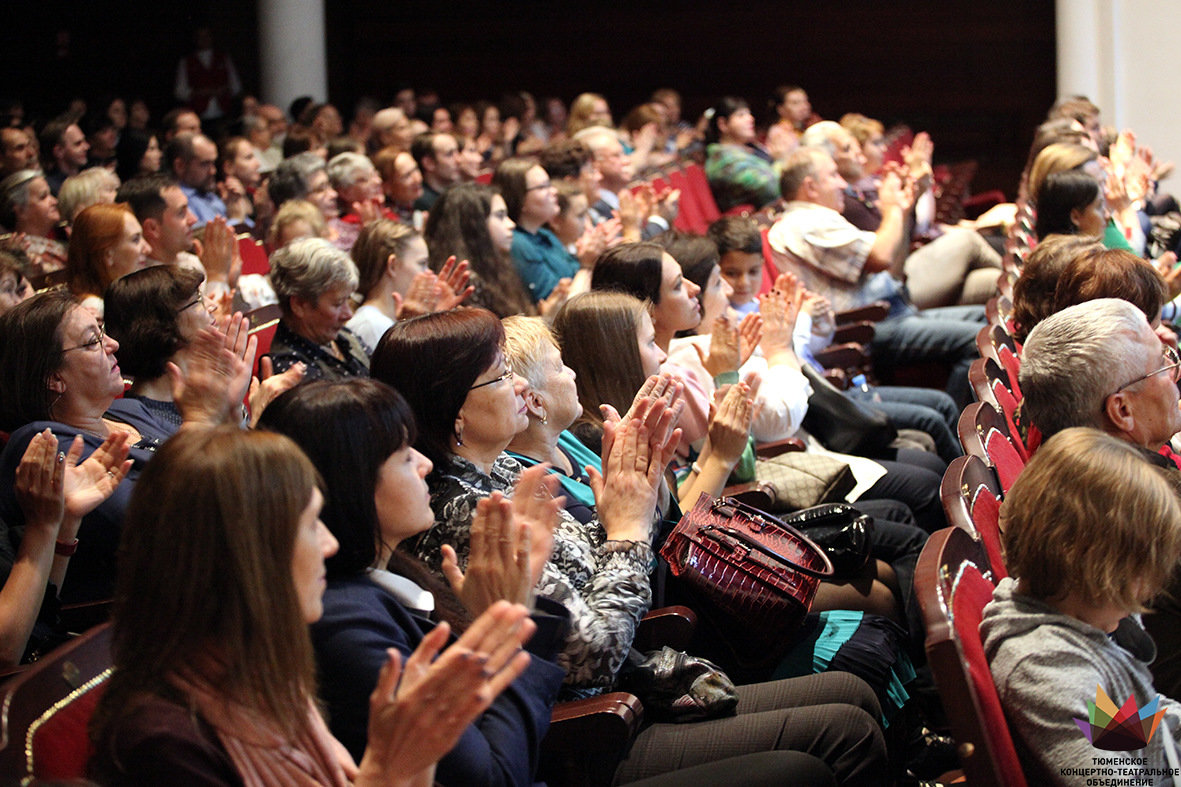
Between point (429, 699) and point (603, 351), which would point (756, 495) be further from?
point (429, 699)

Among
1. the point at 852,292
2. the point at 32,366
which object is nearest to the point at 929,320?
the point at 852,292

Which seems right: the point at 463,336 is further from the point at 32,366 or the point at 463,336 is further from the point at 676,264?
the point at 676,264

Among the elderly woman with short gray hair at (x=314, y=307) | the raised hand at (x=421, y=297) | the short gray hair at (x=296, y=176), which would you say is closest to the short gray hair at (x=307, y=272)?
the elderly woman with short gray hair at (x=314, y=307)

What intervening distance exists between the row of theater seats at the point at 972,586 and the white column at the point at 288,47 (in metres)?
7.80

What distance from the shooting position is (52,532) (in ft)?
6.13

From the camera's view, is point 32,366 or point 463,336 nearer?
Result: point 463,336

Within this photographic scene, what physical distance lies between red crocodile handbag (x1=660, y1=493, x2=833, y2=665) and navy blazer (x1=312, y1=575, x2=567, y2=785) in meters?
0.55

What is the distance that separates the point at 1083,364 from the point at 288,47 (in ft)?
26.7

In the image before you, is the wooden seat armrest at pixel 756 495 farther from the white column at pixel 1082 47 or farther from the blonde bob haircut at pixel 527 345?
the white column at pixel 1082 47

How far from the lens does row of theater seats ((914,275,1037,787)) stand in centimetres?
127

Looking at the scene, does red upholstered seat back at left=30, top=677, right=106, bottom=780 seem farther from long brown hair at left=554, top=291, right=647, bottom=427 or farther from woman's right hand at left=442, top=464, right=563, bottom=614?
long brown hair at left=554, top=291, right=647, bottom=427

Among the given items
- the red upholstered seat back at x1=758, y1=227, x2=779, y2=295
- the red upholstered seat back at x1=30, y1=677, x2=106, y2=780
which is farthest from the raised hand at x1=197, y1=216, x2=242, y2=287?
the red upholstered seat back at x1=30, y1=677, x2=106, y2=780

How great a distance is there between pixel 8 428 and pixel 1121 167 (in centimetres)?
370

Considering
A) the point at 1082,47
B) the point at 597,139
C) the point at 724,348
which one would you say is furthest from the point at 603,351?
the point at 1082,47
